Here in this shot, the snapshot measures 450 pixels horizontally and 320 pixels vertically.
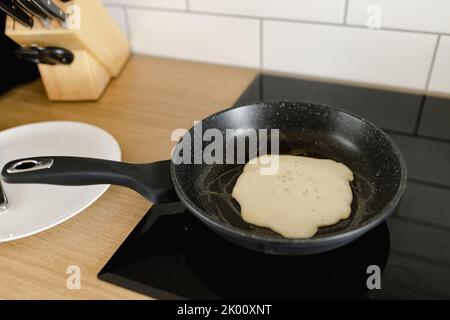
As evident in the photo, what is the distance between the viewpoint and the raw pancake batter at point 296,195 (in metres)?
0.52

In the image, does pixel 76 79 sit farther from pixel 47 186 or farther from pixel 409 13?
pixel 409 13

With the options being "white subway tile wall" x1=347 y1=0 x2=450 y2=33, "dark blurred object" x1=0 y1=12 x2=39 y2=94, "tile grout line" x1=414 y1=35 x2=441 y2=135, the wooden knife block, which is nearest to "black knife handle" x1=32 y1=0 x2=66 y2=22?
the wooden knife block

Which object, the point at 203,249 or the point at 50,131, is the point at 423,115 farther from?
the point at 50,131

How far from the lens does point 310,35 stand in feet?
2.59

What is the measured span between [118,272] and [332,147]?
322mm

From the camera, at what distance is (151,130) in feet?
2.39

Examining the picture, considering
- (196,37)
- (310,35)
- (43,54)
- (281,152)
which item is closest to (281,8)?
Answer: (310,35)

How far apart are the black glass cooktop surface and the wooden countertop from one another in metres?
0.03

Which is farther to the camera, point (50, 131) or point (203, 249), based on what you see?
point (50, 131)

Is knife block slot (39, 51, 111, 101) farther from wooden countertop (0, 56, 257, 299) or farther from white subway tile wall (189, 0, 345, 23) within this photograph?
white subway tile wall (189, 0, 345, 23)

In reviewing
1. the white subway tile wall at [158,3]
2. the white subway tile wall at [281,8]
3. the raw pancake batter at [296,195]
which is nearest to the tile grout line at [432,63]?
the white subway tile wall at [281,8]

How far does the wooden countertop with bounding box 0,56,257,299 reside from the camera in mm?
490
